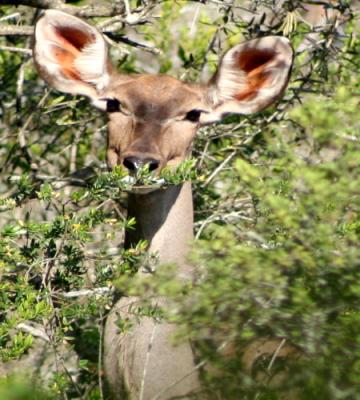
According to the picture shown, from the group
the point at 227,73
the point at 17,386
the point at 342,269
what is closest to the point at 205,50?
the point at 227,73

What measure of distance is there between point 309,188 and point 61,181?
243cm

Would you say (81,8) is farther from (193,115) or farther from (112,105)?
(193,115)

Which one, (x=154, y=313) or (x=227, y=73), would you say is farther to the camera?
(x=227, y=73)

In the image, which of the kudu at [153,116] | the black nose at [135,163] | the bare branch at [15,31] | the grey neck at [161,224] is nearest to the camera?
the kudu at [153,116]

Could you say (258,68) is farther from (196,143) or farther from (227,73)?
(196,143)

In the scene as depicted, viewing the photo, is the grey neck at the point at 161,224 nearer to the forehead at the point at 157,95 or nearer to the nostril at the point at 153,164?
the nostril at the point at 153,164

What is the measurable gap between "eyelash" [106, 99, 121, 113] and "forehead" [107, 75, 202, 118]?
3 centimetres

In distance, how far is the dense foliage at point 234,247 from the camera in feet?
12.2

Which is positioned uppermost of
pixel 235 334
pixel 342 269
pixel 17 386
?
pixel 17 386

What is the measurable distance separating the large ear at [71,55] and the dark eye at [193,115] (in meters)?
0.53

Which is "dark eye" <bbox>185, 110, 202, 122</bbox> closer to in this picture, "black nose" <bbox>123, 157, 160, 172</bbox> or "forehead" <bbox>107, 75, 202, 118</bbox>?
"forehead" <bbox>107, 75, 202, 118</bbox>

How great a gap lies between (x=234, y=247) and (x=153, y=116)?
5.39 feet

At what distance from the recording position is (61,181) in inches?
255

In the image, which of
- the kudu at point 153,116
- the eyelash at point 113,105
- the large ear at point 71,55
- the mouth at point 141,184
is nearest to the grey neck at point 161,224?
the kudu at point 153,116
